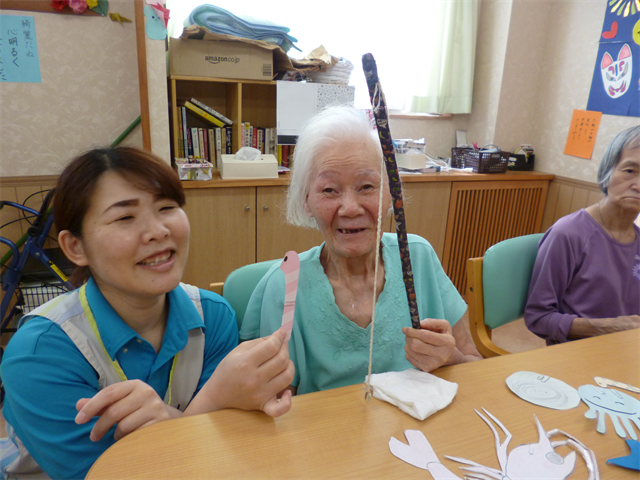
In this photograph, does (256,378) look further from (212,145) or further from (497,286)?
(212,145)

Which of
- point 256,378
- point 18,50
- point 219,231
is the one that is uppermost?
point 18,50

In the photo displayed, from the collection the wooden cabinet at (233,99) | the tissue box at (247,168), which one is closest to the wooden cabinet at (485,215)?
the tissue box at (247,168)

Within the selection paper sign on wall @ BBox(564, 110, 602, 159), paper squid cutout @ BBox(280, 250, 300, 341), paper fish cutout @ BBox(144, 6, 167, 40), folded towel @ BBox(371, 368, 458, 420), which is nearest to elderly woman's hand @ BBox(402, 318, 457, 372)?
folded towel @ BBox(371, 368, 458, 420)

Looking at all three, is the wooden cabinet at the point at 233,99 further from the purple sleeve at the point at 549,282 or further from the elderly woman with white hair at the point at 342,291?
the purple sleeve at the point at 549,282

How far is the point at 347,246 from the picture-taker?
110 cm

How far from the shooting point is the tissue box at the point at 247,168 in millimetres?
2484

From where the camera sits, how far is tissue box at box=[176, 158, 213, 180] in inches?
93.1

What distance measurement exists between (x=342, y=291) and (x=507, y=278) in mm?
689

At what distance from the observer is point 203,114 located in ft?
8.63

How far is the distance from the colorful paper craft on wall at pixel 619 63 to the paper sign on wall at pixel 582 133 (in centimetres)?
8

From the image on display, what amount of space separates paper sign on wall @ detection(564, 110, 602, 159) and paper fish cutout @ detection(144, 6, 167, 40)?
2785 mm

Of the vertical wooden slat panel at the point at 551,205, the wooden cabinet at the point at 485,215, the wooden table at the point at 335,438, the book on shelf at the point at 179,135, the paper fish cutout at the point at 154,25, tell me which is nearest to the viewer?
the wooden table at the point at 335,438

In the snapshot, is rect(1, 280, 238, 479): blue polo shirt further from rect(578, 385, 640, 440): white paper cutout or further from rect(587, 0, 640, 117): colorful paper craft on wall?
rect(587, 0, 640, 117): colorful paper craft on wall

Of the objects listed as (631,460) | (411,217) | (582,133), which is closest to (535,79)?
(582,133)
